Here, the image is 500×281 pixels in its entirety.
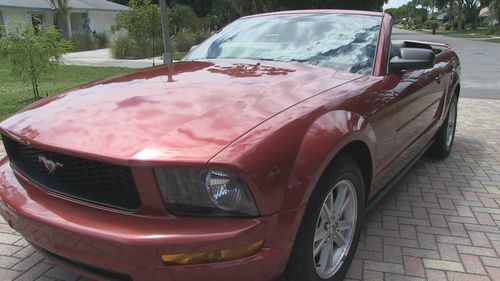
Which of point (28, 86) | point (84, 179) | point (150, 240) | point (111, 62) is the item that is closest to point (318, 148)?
point (150, 240)

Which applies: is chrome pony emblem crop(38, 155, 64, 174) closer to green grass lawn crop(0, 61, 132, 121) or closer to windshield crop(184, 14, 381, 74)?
windshield crop(184, 14, 381, 74)

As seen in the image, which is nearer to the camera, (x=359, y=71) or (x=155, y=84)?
(x=155, y=84)

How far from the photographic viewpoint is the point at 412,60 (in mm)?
3338

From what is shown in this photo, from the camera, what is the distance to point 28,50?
8.55 metres

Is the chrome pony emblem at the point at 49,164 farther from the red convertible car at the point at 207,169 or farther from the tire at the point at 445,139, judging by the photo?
the tire at the point at 445,139

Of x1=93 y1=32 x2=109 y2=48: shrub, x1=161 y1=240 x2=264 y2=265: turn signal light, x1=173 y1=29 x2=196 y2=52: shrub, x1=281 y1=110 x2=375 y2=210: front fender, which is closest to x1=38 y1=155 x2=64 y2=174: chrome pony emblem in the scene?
x1=161 y1=240 x2=264 y2=265: turn signal light

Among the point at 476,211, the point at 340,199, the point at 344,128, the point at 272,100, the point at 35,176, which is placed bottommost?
the point at 476,211

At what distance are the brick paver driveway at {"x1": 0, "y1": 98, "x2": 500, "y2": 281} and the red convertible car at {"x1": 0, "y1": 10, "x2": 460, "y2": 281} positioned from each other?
354 mm

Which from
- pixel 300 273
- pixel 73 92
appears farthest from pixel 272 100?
pixel 73 92

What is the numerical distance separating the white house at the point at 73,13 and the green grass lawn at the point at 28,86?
53.5 feet

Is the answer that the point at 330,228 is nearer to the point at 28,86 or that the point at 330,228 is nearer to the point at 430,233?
the point at 430,233

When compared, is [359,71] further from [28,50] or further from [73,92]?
[28,50]

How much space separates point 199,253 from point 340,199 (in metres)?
1.02

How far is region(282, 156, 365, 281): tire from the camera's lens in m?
2.18
